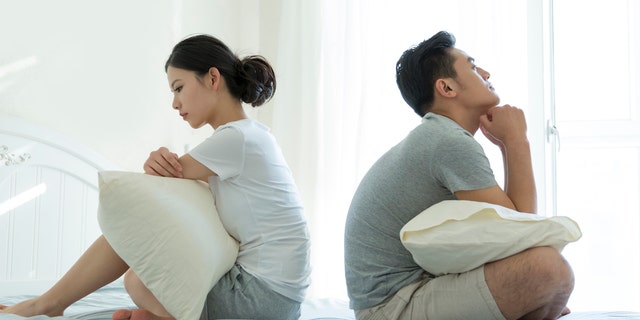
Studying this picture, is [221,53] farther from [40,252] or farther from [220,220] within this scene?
[40,252]

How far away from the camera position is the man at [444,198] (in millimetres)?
1284

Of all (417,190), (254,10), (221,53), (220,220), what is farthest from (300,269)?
(254,10)

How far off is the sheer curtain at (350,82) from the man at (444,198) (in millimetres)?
1464

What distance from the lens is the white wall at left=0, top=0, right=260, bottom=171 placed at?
2109 millimetres

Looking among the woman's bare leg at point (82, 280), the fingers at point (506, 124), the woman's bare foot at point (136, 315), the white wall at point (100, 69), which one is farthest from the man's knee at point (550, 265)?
the white wall at point (100, 69)

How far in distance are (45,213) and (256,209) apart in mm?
856

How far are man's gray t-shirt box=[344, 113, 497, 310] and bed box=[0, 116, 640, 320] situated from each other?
36cm

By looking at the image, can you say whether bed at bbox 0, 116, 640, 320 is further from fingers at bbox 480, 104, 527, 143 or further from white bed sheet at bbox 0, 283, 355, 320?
fingers at bbox 480, 104, 527, 143

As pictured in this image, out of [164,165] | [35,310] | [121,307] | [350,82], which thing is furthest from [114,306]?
[350,82]

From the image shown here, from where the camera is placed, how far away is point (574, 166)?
3.52 meters

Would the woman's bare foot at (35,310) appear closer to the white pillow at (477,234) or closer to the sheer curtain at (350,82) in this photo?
the white pillow at (477,234)

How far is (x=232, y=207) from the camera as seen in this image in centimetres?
158

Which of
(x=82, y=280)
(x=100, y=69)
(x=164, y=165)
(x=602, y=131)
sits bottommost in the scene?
(x=82, y=280)

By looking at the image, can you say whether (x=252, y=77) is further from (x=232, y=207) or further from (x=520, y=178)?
(x=520, y=178)
